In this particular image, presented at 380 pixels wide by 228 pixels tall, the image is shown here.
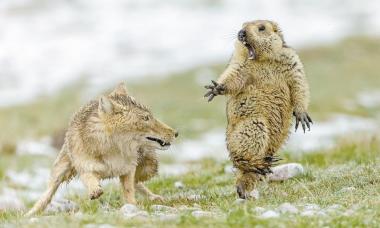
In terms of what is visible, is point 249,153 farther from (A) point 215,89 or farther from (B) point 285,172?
(B) point 285,172

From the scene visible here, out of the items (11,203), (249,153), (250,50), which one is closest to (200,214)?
(249,153)

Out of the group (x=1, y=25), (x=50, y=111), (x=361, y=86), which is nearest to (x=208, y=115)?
(x=50, y=111)

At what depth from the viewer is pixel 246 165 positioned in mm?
9570

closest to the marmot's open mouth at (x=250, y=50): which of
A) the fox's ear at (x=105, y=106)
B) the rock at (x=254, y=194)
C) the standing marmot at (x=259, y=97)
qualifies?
the standing marmot at (x=259, y=97)

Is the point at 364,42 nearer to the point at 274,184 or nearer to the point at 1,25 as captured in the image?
the point at 1,25

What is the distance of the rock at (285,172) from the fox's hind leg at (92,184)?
2.54 m

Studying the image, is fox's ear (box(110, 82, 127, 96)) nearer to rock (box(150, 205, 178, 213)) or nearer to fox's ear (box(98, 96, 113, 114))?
fox's ear (box(98, 96, 113, 114))

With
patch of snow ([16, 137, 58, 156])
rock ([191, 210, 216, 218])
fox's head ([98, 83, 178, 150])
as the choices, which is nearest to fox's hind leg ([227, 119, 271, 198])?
fox's head ([98, 83, 178, 150])

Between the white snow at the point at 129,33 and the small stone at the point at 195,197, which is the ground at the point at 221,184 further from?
the white snow at the point at 129,33

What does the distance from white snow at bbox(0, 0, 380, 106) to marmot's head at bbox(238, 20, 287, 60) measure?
25618mm

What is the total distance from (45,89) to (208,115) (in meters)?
11.0

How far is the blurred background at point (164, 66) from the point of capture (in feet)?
70.7

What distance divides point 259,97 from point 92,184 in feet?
7.25

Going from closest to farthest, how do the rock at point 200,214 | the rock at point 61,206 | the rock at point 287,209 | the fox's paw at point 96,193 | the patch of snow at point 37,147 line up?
the rock at point 200,214 → the rock at point 287,209 → the fox's paw at point 96,193 → the rock at point 61,206 → the patch of snow at point 37,147
